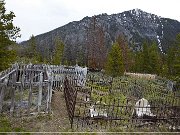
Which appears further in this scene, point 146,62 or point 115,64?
point 146,62

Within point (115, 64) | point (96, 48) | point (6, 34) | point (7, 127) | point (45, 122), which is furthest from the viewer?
point (96, 48)

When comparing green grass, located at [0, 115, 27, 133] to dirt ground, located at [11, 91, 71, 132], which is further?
dirt ground, located at [11, 91, 71, 132]

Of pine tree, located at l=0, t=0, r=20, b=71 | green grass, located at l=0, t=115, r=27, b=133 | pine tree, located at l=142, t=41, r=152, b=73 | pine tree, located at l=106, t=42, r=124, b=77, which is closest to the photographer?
green grass, located at l=0, t=115, r=27, b=133

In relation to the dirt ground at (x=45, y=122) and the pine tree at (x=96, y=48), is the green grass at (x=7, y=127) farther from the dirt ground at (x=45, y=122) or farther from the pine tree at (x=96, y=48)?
the pine tree at (x=96, y=48)

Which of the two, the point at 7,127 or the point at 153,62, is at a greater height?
the point at 153,62

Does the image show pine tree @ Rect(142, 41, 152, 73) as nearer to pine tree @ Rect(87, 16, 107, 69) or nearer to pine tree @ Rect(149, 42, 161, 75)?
pine tree @ Rect(149, 42, 161, 75)

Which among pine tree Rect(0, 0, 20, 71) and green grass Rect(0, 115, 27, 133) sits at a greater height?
pine tree Rect(0, 0, 20, 71)

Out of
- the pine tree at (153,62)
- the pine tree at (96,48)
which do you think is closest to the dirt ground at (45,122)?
the pine tree at (96,48)

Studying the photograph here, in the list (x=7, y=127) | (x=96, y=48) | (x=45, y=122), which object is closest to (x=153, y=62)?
(x=96, y=48)

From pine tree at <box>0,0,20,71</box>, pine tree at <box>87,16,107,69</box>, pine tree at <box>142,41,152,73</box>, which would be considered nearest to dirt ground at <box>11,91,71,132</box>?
pine tree at <box>0,0,20,71</box>

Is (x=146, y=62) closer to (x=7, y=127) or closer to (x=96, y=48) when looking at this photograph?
(x=96, y=48)

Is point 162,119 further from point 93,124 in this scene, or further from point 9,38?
point 9,38

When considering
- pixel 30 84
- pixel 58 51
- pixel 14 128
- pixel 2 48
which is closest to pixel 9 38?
pixel 2 48

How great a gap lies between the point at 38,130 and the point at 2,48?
10093 mm
